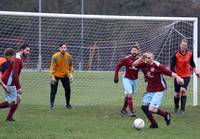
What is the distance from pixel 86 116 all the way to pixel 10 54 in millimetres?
3044

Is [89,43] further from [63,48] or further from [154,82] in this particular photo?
[154,82]

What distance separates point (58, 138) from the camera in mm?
11172

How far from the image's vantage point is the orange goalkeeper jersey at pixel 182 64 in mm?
16016

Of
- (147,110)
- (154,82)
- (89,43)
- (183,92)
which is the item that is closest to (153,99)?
(147,110)

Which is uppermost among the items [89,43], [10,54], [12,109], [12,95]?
[89,43]

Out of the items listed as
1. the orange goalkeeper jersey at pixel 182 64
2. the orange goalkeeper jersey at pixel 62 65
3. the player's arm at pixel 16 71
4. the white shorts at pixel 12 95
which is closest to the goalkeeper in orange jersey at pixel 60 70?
the orange goalkeeper jersey at pixel 62 65

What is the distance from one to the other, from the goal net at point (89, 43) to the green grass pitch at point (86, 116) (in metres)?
0.04

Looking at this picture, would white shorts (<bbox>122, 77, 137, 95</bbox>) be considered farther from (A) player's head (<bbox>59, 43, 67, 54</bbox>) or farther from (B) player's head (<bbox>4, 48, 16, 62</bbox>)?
(B) player's head (<bbox>4, 48, 16, 62</bbox>)

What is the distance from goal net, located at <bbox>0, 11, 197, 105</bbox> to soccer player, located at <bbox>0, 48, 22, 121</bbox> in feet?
19.3

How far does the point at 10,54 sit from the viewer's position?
13.3 metres

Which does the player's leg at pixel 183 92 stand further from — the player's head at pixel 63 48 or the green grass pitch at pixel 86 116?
the player's head at pixel 63 48

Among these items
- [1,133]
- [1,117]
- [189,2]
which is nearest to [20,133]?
[1,133]

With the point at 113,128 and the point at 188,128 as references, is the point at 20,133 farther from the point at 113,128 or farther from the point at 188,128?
the point at 188,128

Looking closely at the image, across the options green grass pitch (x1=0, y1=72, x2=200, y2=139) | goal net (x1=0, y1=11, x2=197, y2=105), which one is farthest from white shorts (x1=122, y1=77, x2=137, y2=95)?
goal net (x1=0, y1=11, x2=197, y2=105)
